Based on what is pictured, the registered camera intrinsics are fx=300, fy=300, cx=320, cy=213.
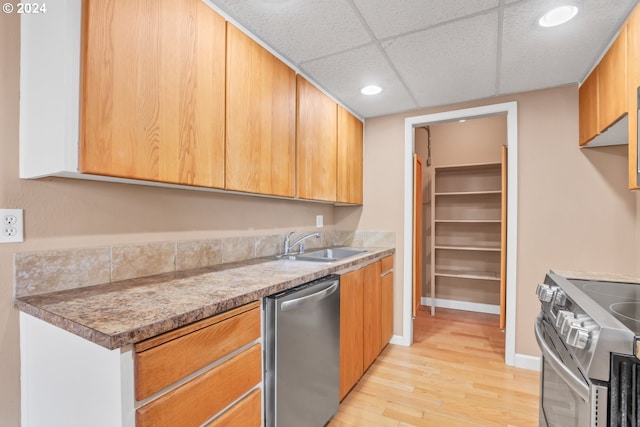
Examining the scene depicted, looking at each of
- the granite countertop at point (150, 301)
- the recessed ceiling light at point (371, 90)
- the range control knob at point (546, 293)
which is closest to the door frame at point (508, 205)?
the recessed ceiling light at point (371, 90)

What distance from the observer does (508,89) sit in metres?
2.39

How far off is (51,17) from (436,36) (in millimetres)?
1724

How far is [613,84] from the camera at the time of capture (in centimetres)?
167

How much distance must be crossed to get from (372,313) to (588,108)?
210cm

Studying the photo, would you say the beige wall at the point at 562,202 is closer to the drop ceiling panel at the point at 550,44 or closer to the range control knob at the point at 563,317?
the drop ceiling panel at the point at 550,44

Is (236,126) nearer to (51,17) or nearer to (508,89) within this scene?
(51,17)

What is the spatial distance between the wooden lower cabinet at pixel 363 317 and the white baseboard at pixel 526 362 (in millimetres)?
1022

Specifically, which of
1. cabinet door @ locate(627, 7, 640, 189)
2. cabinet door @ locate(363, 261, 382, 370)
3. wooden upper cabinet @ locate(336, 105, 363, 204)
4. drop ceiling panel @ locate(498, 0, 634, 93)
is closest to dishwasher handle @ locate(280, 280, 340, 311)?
cabinet door @ locate(363, 261, 382, 370)

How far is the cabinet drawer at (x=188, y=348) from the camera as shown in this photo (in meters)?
0.78

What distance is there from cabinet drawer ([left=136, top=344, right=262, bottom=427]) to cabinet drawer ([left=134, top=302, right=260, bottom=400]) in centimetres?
4

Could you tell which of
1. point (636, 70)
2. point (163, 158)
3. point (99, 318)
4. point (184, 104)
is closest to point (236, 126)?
point (184, 104)

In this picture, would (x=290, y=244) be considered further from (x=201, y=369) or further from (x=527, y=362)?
(x=527, y=362)

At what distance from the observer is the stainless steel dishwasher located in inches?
48.9

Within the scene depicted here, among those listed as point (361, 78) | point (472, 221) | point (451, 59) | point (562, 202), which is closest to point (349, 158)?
point (361, 78)
